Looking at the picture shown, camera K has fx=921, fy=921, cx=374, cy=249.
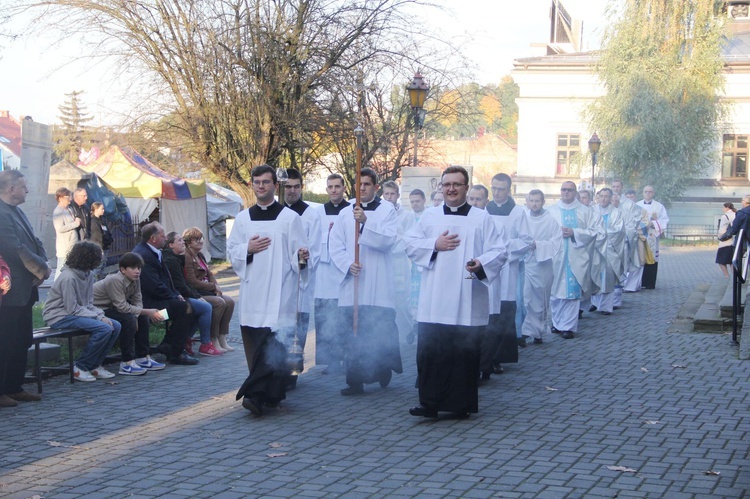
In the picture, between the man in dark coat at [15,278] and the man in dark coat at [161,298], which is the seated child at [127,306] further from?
the man in dark coat at [15,278]

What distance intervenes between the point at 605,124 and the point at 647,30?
14.5 ft

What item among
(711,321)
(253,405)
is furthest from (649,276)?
(253,405)

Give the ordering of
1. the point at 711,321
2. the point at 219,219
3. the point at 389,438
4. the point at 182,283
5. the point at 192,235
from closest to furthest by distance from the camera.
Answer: the point at 389,438, the point at 182,283, the point at 192,235, the point at 711,321, the point at 219,219

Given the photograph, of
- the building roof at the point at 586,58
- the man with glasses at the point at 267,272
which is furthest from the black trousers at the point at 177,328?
the building roof at the point at 586,58

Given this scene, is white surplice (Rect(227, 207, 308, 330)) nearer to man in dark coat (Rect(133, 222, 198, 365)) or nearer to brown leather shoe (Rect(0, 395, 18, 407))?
brown leather shoe (Rect(0, 395, 18, 407))

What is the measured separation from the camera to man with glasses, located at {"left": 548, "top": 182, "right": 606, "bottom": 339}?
1245 cm

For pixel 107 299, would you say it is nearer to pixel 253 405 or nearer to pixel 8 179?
pixel 8 179

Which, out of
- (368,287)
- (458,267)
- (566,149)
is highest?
(566,149)

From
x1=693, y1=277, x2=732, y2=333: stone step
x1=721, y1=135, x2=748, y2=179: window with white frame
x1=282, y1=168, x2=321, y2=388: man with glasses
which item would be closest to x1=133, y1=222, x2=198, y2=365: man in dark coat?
x1=282, y1=168, x2=321, y2=388: man with glasses

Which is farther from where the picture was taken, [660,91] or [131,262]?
[660,91]

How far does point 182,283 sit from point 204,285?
0.44 m

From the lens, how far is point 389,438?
21.6ft

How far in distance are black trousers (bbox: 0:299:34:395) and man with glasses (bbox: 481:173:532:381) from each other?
4.12 meters

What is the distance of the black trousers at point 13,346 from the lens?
7.64m
